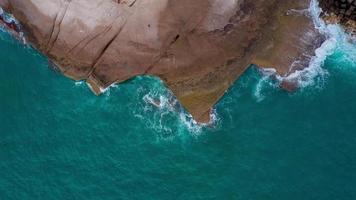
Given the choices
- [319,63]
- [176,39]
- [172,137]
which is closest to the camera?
[176,39]

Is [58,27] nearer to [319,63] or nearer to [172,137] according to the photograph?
[172,137]

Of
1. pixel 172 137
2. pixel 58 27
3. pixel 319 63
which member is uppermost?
pixel 58 27

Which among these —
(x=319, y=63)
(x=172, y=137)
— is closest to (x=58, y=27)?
(x=172, y=137)

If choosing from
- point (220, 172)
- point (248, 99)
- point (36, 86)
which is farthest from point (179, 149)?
point (36, 86)

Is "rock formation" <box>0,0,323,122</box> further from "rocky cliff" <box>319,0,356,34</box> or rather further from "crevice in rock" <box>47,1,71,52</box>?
"rocky cliff" <box>319,0,356,34</box>

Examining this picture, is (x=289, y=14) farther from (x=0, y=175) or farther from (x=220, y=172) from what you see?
(x=0, y=175)

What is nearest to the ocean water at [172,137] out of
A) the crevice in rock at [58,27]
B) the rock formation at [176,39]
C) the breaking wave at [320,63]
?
the breaking wave at [320,63]
